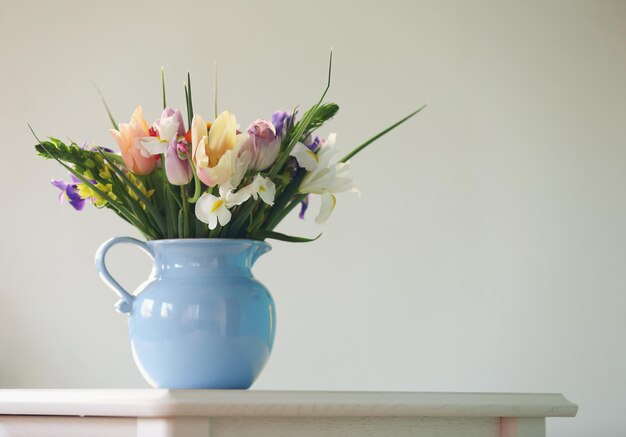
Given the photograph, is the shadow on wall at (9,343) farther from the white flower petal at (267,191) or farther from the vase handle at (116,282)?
the white flower petal at (267,191)

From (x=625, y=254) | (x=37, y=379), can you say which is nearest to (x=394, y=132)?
(x=625, y=254)

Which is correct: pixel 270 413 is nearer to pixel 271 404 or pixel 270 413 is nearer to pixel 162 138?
pixel 271 404

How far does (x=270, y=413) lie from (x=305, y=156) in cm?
40

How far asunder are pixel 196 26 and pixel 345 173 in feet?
7.61

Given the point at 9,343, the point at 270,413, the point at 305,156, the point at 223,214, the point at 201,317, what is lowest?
the point at 270,413

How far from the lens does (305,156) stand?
3.80 feet

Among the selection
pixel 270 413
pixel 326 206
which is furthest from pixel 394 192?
pixel 270 413

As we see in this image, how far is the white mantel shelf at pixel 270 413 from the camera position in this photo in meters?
0.84

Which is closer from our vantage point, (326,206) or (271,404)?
(271,404)

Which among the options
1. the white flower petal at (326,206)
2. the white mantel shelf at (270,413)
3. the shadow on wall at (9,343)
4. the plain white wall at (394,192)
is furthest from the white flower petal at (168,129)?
the shadow on wall at (9,343)

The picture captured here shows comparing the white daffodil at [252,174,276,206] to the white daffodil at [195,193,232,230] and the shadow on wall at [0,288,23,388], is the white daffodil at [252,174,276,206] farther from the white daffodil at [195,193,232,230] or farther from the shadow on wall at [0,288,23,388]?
the shadow on wall at [0,288,23,388]

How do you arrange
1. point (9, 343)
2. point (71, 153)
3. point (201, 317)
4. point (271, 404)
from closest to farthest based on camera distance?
point (271, 404) → point (201, 317) → point (71, 153) → point (9, 343)

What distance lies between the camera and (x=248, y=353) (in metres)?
1.09

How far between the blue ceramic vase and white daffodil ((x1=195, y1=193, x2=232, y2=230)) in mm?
37
